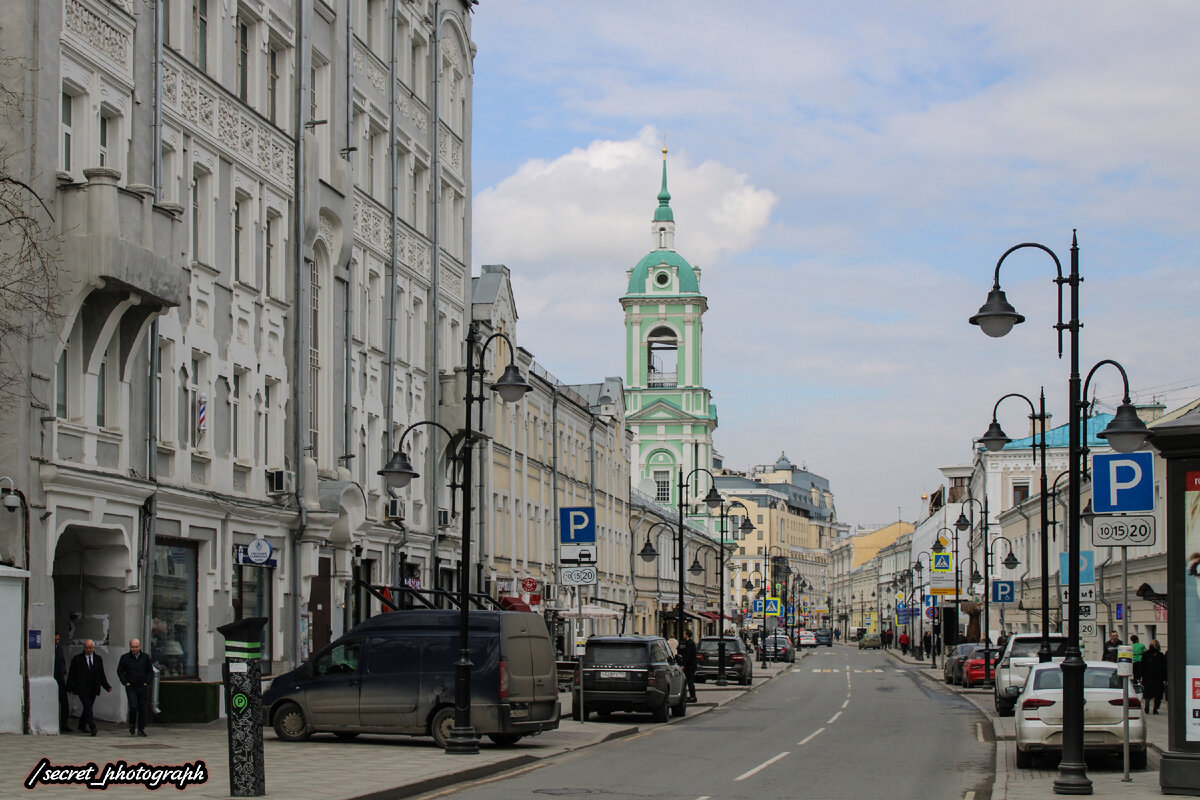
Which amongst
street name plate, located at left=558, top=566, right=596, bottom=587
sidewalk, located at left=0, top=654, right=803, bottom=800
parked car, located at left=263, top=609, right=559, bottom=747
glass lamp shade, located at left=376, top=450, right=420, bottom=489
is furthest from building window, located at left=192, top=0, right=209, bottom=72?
sidewalk, located at left=0, top=654, right=803, bottom=800

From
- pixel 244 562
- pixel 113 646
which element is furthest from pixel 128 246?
pixel 244 562

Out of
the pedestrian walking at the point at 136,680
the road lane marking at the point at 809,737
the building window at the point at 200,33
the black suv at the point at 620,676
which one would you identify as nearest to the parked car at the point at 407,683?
the pedestrian walking at the point at 136,680

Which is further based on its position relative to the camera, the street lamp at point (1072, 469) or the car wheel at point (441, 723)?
the car wheel at point (441, 723)

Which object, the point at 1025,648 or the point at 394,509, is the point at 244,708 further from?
the point at 394,509

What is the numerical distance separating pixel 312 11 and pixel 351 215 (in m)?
4.90

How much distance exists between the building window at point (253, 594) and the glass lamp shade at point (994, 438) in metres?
14.3

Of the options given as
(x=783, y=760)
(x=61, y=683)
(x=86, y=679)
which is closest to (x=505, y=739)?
(x=783, y=760)

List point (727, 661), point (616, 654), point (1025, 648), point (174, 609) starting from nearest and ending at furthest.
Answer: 1. point (174, 609)
2. point (616, 654)
3. point (1025, 648)
4. point (727, 661)

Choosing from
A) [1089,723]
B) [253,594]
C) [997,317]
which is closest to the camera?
[997,317]

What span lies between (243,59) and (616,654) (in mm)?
14635

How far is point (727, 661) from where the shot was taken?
176ft

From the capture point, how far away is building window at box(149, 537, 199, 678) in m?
27.1

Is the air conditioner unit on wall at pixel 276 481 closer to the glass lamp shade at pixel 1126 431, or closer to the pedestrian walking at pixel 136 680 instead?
the pedestrian walking at pixel 136 680

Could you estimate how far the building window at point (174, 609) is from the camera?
1068 inches
